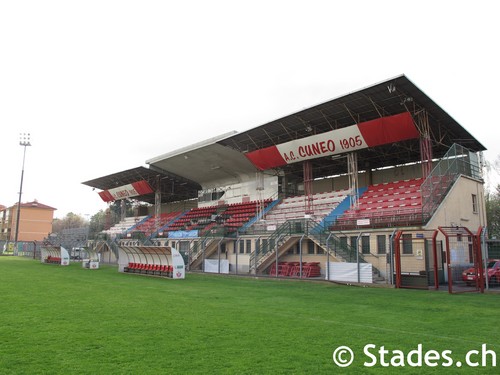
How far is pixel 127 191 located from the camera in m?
54.8

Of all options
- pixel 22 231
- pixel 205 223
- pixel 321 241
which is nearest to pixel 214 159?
pixel 205 223

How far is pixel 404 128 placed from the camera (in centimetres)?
2595

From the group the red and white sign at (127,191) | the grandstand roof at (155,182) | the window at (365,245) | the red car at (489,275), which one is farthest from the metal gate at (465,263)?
the red and white sign at (127,191)

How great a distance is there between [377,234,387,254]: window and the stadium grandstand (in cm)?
6

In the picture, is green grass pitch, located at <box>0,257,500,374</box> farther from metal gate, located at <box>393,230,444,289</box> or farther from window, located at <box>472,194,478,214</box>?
window, located at <box>472,194,478,214</box>

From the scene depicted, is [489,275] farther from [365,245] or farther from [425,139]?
[425,139]

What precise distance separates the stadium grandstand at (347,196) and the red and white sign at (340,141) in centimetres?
8

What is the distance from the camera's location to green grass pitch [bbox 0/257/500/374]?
5.77 m

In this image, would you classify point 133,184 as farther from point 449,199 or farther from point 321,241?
point 449,199

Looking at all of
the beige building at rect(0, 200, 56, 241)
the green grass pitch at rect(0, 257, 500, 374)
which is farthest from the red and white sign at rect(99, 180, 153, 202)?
the beige building at rect(0, 200, 56, 241)

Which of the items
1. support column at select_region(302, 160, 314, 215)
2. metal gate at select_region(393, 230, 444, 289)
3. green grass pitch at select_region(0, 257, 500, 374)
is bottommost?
green grass pitch at select_region(0, 257, 500, 374)

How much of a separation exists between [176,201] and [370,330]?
53147 millimetres

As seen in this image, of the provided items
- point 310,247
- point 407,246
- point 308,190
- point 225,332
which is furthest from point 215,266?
point 225,332

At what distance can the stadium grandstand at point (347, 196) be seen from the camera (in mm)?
21797
